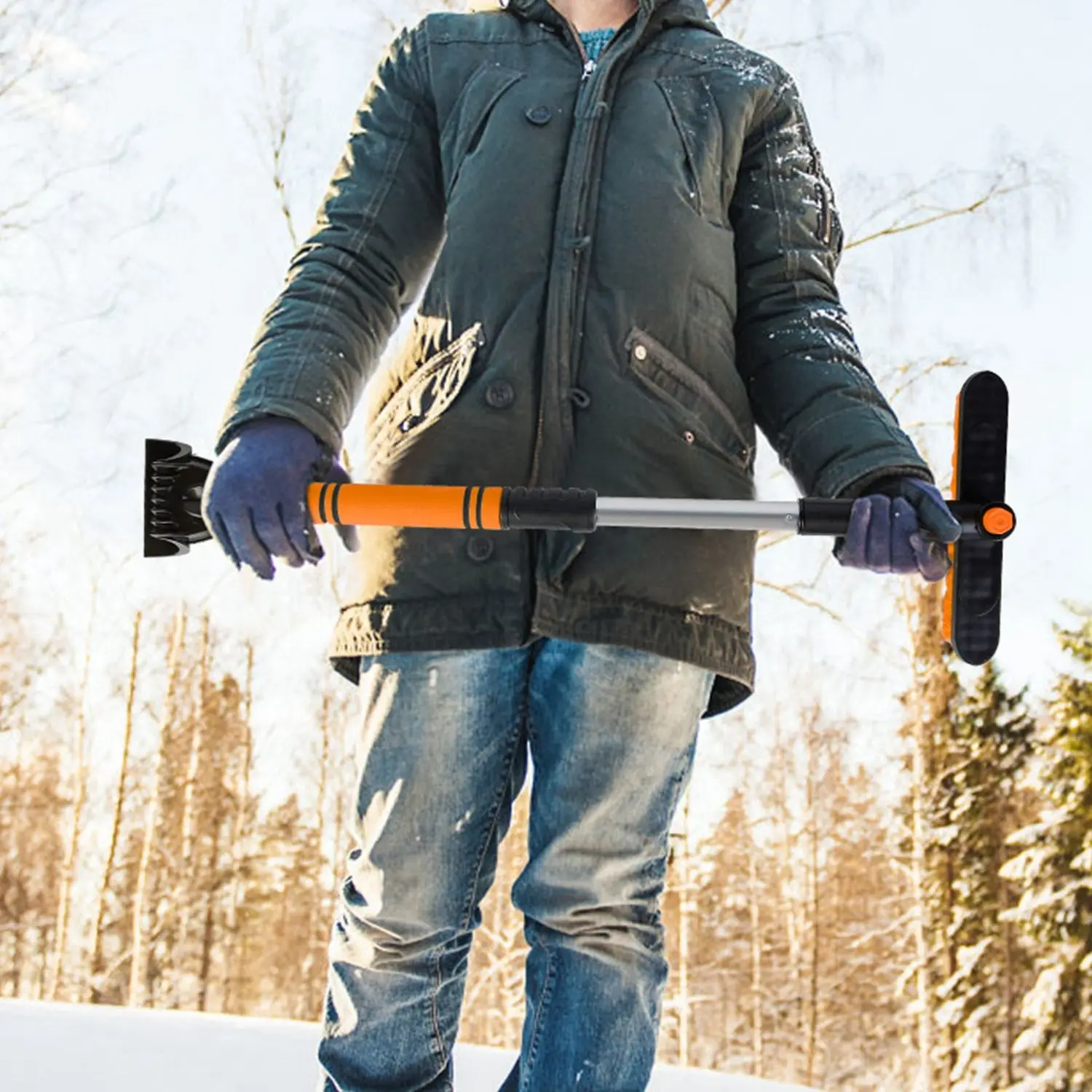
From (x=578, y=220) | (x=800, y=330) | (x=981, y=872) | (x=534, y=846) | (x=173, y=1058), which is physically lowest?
(x=981, y=872)

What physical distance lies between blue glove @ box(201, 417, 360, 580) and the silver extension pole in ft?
1.15

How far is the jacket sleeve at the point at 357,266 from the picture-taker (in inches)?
64.1

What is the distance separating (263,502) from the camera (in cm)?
149

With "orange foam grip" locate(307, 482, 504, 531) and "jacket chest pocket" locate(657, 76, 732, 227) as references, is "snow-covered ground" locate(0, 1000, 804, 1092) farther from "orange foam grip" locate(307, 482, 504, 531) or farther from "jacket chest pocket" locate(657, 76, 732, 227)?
"jacket chest pocket" locate(657, 76, 732, 227)

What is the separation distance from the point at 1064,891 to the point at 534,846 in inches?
651

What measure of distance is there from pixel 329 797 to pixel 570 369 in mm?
16176

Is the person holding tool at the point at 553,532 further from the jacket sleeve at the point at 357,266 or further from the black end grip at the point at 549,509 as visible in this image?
the black end grip at the point at 549,509

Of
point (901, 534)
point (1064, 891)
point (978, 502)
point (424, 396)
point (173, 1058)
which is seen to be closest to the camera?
point (901, 534)

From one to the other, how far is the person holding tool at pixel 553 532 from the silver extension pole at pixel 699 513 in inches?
3.2

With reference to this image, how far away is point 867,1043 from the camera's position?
25.7 meters

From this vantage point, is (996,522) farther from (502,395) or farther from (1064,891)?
(1064,891)

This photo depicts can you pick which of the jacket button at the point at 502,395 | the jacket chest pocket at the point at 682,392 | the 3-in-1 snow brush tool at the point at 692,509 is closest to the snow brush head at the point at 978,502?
the 3-in-1 snow brush tool at the point at 692,509

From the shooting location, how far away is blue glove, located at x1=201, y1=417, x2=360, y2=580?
4.91ft

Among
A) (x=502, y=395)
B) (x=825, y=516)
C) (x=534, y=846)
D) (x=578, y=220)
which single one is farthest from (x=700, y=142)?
(x=534, y=846)
